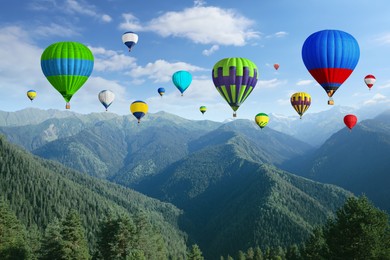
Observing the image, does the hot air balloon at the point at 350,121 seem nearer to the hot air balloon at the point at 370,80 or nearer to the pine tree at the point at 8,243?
the hot air balloon at the point at 370,80

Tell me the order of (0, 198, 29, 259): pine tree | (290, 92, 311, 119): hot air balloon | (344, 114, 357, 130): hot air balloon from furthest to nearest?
(344, 114, 357, 130): hot air balloon < (290, 92, 311, 119): hot air balloon < (0, 198, 29, 259): pine tree

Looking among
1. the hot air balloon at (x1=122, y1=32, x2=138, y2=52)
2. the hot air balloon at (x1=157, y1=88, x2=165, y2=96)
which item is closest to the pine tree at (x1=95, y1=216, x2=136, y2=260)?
the hot air balloon at (x1=122, y1=32, x2=138, y2=52)

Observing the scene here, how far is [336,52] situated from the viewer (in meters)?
59.4

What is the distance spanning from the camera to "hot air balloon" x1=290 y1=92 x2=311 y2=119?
344 ft

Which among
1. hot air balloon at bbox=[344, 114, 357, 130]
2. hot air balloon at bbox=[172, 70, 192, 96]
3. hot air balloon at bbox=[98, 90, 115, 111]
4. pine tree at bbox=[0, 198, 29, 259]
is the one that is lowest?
pine tree at bbox=[0, 198, 29, 259]

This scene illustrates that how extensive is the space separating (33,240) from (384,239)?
81.9 metres

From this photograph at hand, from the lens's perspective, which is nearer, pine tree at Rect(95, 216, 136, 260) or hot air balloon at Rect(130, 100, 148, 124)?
pine tree at Rect(95, 216, 136, 260)

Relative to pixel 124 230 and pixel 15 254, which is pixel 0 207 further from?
pixel 124 230

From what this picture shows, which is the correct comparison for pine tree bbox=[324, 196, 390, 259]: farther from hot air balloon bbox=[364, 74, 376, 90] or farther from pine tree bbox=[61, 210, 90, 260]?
hot air balloon bbox=[364, 74, 376, 90]

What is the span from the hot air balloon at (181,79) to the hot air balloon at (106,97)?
2202 centimetres

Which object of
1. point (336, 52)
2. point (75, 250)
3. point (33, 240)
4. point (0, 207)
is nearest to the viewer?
point (75, 250)

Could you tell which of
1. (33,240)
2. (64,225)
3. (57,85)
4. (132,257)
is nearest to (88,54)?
(57,85)

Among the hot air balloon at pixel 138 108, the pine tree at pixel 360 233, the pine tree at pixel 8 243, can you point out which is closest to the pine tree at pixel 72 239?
the pine tree at pixel 8 243

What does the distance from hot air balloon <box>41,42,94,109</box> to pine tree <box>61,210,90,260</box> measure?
20364 millimetres
